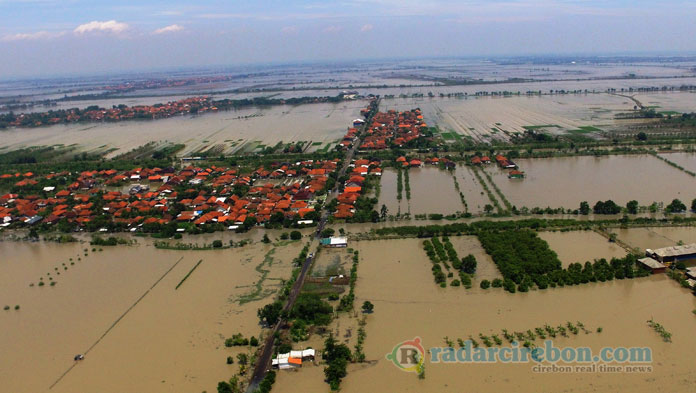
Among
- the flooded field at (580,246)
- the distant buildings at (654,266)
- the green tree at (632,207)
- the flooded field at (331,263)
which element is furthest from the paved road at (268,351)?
the green tree at (632,207)

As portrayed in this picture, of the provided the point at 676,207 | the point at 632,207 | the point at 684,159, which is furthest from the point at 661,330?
the point at 684,159

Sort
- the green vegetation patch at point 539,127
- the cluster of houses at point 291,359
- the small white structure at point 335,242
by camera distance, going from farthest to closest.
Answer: the green vegetation patch at point 539,127 → the small white structure at point 335,242 → the cluster of houses at point 291,359

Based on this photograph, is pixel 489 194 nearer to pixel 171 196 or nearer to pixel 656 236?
pixel 656 236

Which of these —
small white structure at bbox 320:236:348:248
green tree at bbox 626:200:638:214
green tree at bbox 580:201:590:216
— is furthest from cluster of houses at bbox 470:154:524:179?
small white structure at bbox 320:236:348:248

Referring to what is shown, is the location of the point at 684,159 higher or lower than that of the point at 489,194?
higher

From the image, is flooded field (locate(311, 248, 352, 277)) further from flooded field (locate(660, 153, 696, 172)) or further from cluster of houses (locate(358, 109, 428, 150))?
flooded field (locate(660, 153, 696, 172))

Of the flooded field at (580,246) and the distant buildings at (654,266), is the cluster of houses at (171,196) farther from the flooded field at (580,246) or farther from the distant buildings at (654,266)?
the distant buildings at (654,266)

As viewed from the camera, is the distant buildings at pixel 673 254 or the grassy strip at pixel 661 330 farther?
the distant buildings at pixel 673 254

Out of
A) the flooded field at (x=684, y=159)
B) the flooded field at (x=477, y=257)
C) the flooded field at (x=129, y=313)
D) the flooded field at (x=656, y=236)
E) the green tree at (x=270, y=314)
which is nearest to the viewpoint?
the flooded field at (x=129, y=313)
